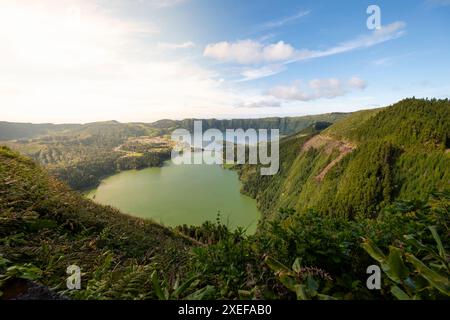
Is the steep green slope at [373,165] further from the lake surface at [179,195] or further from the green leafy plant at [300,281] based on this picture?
the green leafy plant at [300,281]

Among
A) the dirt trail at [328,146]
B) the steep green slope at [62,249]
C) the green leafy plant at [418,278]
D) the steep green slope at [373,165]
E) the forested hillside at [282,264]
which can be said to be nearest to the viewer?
the green leafy plant at [418,278]

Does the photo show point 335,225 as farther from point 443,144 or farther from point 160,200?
point 160,200

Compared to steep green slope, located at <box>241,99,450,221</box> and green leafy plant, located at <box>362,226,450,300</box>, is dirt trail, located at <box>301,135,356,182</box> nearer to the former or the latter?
steep green slope, located at <box>241,99,450,221</box>

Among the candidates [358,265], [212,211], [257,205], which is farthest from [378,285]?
[257,205]

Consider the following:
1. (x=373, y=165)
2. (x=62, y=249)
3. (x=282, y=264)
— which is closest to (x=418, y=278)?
(x=282, y=264)

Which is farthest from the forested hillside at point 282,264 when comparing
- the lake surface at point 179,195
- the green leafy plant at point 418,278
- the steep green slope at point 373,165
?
the lake surface at point 179,195

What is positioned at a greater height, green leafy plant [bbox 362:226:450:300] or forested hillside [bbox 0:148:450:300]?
green leafy plant [bbox 362:226:450:300]

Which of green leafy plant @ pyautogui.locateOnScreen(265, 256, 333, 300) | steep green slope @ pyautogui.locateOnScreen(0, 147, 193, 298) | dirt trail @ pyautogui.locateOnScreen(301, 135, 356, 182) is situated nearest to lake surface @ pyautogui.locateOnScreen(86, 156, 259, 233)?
dirt trail @ pyautogui.locateOnScreen(301, 135, 356, 182)
